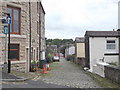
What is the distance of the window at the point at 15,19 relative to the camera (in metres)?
14.3

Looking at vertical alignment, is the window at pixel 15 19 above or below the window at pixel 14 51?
above

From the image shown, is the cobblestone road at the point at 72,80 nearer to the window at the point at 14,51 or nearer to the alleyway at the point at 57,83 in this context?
the alleyway at the point at 57,83

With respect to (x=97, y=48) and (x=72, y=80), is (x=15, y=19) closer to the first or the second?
(x=72, y=80)

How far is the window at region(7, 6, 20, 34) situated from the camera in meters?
14.3

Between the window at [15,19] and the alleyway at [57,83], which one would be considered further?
the window at [15,19]

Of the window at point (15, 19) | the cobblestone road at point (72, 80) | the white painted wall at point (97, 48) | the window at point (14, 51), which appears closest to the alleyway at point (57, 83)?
the cobblestone road at point (72, 80)

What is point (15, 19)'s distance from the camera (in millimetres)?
14562

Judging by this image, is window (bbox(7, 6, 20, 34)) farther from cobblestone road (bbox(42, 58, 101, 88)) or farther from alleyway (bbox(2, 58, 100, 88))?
cobblestone road (bbox(42, 58, 101, 88))

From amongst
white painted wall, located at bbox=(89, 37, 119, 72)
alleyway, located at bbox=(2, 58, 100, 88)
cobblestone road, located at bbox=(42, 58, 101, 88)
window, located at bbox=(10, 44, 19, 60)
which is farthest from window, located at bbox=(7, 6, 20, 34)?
white painted wall, located at bbox=(89, 37, 119, 72)

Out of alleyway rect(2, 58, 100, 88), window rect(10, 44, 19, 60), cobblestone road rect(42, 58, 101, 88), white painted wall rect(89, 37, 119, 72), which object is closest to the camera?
alleyway rect(2, 58, 100, 88)

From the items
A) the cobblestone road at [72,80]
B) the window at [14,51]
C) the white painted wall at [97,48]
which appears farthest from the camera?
the white painted wall at [97,48]

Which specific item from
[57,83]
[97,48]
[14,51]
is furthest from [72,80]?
[97,48]

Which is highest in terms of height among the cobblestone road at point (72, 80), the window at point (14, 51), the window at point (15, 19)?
the window at point (15, 19)

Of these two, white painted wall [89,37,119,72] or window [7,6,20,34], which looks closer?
window [7,6,20,34]
